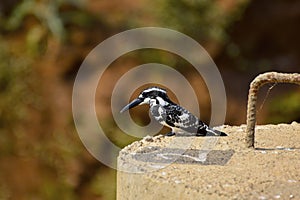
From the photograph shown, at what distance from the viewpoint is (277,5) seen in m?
3.84

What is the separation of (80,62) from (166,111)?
8.36 ft

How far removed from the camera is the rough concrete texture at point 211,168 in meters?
1.00

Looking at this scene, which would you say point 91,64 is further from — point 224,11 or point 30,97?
point 224,11

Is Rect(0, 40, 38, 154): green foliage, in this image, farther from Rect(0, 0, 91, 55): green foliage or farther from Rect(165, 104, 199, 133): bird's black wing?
Rect(165, 104, 199, 133): bird's black wing

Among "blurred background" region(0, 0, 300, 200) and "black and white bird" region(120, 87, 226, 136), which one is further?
"blurred background" region(0, 0, 300, 200)

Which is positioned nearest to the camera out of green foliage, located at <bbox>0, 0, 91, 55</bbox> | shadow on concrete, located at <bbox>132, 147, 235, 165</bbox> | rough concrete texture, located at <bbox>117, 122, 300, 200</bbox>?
rough concrete texture, located at <bbox>117, 122, 300, 200</bbox>

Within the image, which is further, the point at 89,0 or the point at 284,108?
the point at 89,0

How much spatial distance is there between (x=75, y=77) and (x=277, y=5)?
1136 millimetres

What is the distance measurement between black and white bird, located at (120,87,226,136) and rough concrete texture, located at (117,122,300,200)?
31 millimetres

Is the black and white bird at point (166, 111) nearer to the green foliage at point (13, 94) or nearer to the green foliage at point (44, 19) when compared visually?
the green foliage at point (13, 94)

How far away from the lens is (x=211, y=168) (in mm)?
1092

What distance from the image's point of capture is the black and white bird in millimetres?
1205

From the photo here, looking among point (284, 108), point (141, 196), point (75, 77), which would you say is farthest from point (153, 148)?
point (75, 77)

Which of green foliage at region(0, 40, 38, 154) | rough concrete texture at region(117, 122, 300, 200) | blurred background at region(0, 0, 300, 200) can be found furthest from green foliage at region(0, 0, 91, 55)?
rough concrete texture at region(117, 122, 300, 200)
